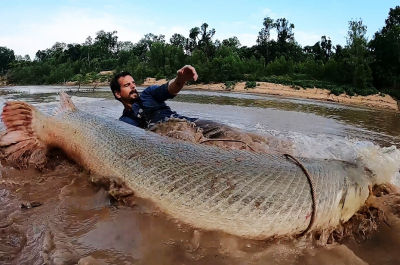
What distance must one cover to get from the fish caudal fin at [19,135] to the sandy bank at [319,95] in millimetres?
24913

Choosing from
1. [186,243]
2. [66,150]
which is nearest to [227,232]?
[186,243]

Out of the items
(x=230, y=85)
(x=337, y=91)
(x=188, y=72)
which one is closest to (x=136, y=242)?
(x=188, y=72)

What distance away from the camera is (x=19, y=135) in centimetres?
398

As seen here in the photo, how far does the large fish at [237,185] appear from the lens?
203cm

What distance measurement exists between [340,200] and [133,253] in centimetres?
132

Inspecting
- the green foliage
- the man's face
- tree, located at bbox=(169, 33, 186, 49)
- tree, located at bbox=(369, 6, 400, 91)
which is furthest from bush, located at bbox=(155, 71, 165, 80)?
the man's face

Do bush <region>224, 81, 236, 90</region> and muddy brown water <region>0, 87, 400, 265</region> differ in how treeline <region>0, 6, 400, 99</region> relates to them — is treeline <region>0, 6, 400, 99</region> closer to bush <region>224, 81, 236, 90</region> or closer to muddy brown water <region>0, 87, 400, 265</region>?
bush <region>224, 81, 236, 90</region>

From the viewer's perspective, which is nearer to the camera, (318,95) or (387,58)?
(318,95)

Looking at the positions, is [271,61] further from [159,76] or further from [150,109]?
[150,109]

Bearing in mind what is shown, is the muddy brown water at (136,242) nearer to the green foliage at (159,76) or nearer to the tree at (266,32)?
the green foliage at (159,76)

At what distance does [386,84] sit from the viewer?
3359 cm

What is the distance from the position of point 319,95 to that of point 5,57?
86601 millimetres

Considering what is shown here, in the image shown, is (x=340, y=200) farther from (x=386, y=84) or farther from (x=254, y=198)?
(x=386, y=84)

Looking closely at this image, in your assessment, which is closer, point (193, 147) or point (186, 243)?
point (186, 243)
